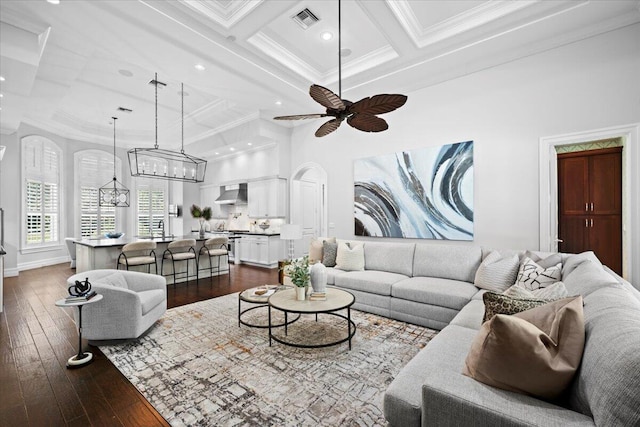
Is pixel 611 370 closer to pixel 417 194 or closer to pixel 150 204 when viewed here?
pixel 417 194

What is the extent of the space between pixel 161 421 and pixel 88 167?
8874 mm

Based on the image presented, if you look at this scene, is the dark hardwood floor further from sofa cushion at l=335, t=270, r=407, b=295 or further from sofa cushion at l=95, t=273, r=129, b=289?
sofa cushion at l=335, t=270, r=407, b=295

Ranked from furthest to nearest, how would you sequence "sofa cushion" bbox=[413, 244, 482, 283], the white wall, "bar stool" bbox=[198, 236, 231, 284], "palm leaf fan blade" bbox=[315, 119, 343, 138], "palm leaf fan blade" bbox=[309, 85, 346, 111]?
"bar stool" bbox=[198, 236, 231, 284] < "sofa cushion" bbox=[413, 244, 482, 283] < the white wall < "palm leaf fan blade" bbox=[315, 119, 343, 138] < "palm leaf fan blade" bbox=[309, 85, 346, 111]

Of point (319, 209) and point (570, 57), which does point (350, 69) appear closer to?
point (570, 57)

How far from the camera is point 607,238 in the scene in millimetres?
4258

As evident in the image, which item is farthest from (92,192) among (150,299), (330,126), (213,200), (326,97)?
(326,97)

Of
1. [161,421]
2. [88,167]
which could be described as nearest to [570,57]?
[161,421]

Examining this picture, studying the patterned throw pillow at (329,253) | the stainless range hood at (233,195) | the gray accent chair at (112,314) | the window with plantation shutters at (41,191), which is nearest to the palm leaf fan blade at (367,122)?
the patterned throw pillow at (329,253)

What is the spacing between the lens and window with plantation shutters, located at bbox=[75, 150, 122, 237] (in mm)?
8094

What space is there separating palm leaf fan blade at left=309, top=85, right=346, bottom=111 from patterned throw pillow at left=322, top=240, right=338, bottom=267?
2589mm

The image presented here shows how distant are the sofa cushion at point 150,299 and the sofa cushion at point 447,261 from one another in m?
3.25

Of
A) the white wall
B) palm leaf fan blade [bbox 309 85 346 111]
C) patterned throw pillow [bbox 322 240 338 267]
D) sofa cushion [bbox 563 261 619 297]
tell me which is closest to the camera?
sofa cushion [bbox 563 261 619 297]

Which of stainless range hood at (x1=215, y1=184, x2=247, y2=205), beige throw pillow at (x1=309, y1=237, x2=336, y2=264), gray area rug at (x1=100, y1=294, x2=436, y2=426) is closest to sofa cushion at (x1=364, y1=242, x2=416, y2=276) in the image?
beige throw pillow at (x1=309, y1=237, x2=336, y2=264)

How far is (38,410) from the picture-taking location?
2000mm
